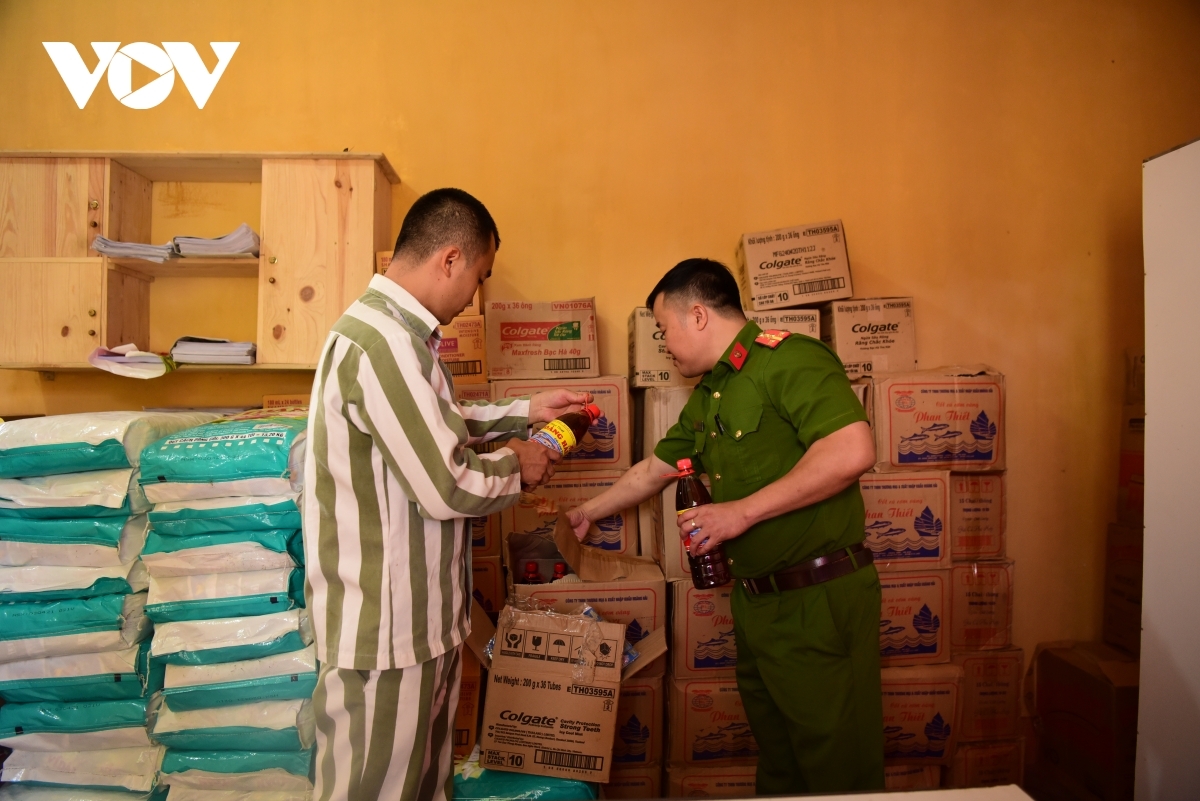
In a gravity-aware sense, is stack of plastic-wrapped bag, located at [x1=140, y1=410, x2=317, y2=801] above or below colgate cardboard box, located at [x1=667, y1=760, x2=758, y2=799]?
above

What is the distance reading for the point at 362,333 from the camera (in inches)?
47.9

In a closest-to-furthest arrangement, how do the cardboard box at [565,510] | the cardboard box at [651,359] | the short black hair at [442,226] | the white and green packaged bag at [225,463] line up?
the short black hair at [442,226] → the white and green packaged bag at [225,463] → the cardboard box at [565,510] → the cardboard box at [651,359]

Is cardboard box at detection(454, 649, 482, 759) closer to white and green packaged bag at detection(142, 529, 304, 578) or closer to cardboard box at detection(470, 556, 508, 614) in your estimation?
cardboard box at detection(470, 556, 508, 614)

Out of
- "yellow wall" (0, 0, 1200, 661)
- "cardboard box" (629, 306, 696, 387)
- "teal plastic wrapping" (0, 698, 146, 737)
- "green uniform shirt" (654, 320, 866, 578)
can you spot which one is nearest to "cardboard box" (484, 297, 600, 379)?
"cardboard box" (629, 306, 696, 387)

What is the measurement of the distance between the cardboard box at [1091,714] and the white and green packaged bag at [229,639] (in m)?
2.71

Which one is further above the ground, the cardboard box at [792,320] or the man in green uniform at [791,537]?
the cardboard box at [792,320]

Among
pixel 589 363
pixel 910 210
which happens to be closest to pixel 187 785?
pixel 589 363

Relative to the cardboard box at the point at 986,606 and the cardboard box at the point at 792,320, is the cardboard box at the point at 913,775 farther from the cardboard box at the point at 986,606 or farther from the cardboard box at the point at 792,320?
the cardboard box at the point at 792,320

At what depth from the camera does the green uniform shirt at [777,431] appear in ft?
5.07

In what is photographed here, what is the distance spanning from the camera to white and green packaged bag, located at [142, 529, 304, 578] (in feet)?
5.54

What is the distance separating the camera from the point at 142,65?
2520 millimetres

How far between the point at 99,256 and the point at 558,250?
1649 millimetres

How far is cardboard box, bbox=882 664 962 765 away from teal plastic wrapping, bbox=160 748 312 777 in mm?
1805

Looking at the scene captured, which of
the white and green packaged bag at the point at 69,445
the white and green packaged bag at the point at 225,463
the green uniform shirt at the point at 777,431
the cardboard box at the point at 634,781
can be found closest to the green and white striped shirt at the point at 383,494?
the white and green packaged bag at the point at 225,463
